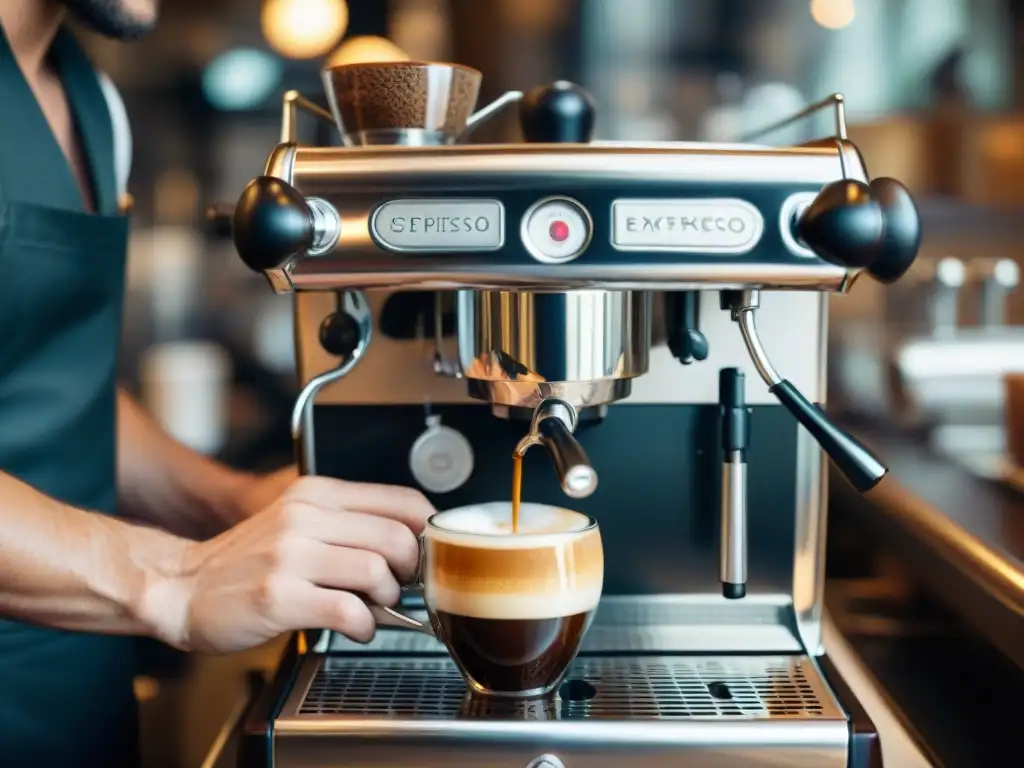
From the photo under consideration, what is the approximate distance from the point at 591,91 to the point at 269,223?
68.1 inches

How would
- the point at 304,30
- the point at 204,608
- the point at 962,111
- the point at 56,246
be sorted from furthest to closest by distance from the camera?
1. the point at 304,30
2. the point at 962,111
3. the point at 56,246
4. the point at 204,608

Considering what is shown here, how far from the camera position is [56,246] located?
2.71 ft

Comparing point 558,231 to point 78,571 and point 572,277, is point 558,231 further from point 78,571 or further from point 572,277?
point 78,571

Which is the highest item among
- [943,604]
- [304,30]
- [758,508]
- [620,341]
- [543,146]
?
[304,30]

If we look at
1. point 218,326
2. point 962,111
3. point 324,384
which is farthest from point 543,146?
point 218,326

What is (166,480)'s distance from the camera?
3.27ft

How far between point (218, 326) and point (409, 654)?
179 cm

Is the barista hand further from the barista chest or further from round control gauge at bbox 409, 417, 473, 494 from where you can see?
the barista chest

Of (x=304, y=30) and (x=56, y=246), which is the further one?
(x=304, y=30)

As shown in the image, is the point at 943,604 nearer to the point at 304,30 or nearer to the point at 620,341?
the point at 620,341

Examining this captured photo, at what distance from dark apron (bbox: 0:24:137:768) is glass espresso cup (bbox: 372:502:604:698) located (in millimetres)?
389

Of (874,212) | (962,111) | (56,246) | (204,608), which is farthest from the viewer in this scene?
(962,111)

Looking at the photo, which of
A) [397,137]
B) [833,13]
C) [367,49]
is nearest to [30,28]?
[397,137]

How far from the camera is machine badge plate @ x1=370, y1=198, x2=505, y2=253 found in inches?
23.2
